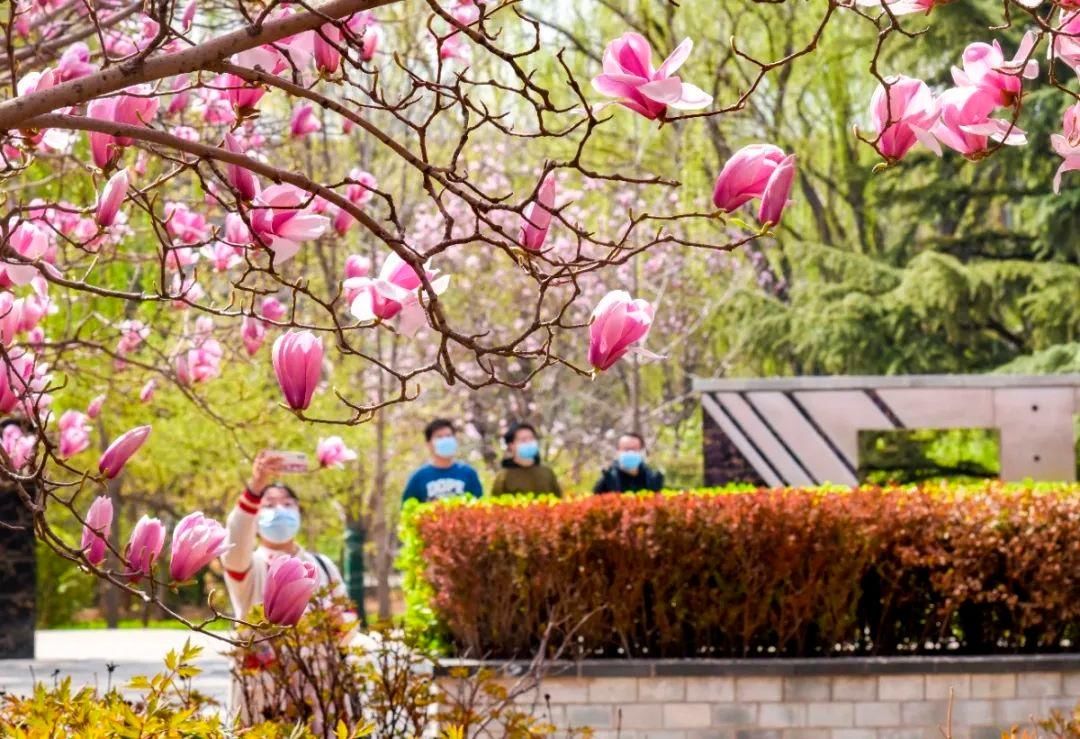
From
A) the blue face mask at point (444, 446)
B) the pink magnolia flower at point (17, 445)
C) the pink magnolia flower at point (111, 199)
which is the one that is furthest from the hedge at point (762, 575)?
the pink magnolia flower at point (111, 199)

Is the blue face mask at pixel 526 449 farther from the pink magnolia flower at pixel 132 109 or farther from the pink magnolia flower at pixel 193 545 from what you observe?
the pink magnolia flower at pixel 193 545

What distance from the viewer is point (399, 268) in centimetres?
298

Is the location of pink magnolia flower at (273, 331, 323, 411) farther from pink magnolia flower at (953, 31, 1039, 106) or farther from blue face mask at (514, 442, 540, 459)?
blue face mask at (514, 442, 540, 459)

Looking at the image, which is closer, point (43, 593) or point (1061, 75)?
point (1061, 75)

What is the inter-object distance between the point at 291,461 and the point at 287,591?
242 centimetres

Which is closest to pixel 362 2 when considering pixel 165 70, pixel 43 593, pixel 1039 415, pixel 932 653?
pixel 165 70

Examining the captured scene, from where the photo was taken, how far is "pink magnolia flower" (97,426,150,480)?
3.10m

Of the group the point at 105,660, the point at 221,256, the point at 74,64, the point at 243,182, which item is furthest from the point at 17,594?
the point at 243,182

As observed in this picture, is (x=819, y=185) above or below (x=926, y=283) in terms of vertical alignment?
above

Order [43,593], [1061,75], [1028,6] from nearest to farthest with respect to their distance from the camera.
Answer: [1028,6], [1061,75], [43,593]

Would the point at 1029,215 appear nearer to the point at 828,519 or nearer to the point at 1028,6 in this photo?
the point at 828,519

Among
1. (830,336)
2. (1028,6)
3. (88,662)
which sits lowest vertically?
(88,662)

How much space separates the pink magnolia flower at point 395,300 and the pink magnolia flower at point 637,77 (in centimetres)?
53

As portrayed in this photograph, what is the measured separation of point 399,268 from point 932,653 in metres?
6.01
